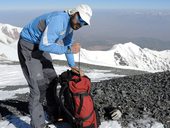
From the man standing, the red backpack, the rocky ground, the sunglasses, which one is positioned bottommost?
the rocky ground

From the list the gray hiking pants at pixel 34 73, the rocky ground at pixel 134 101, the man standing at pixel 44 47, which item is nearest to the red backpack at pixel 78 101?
the man standing at pixel 44 47

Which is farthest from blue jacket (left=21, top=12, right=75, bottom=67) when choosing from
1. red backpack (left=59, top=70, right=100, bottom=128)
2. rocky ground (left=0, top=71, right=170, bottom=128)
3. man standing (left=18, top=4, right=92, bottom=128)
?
rocky ground (left=0, top=71, right=170, bottom=128)

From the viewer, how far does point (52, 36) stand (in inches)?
306

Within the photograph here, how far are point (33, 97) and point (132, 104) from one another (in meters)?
3.23

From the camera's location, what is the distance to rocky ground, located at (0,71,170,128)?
31.8ft

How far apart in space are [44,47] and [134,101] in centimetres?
400

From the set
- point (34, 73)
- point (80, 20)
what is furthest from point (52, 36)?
point (34, 73)

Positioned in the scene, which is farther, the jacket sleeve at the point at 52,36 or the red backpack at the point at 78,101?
the red backpack at the point at 78,101

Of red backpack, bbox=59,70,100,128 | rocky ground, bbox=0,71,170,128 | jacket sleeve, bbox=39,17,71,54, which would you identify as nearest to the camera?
jacket sleeve, bbox=39,17,71,54

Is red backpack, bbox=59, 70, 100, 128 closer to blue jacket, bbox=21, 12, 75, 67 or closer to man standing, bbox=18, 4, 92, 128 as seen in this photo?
man standing, bbox=18, 4, 92, 128

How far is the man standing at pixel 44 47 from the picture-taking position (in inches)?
308

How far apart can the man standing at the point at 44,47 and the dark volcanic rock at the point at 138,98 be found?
1.81 metres

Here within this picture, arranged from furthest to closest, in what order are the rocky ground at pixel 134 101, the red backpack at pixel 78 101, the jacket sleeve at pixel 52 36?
the rocky ground at pixel 134 101, the red backpack at pixel 78 101, the jacket sleeve at pixel 52 36

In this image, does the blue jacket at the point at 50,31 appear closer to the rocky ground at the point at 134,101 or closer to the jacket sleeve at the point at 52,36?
the jacket sleeve at the point at 52,36
